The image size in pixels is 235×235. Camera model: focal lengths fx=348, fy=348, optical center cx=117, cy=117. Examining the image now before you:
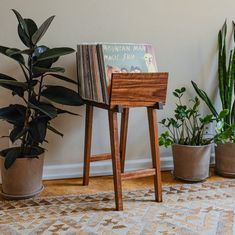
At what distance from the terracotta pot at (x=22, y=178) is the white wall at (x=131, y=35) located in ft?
1.07

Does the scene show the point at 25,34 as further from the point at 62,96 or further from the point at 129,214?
the point at 129,214

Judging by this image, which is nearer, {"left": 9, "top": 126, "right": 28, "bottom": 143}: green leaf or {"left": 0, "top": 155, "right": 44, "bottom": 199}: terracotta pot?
{"left": 9, "top": 126, "right": 28, "bottom": 143}: green leaf

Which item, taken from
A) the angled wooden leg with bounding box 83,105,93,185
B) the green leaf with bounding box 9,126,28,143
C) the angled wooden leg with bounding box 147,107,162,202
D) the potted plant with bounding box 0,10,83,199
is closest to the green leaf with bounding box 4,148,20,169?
the potted plant with bounding box 0,10,83,199

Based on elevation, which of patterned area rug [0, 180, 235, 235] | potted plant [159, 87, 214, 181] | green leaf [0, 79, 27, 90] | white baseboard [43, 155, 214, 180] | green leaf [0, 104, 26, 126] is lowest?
patterned area rug [0, 180, 235, 235]

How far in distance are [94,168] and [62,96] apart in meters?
0.69

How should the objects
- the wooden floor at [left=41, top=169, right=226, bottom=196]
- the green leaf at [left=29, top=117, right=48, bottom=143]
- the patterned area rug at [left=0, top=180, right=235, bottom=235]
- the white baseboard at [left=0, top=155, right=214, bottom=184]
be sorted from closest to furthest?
the patterned area rug at [left=0, top=180, right=235, bottom=235] < the green leaf at [left=29, top=117, right=48, bottom=143] < the wooden floor at [left=41, top=169, right=226, bottom=196] < the white baseboard at [left=0, top=155, right=214, bottom=184]

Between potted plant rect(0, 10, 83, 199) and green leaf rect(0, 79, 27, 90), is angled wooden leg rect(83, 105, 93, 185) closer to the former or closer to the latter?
potted plant rect(0, 10, 83, 199)

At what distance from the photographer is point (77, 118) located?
249 centimetres

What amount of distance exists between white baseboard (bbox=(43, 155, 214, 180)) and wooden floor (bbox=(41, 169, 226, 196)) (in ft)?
0.17

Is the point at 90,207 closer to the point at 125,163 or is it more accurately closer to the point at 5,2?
the point at 125,163

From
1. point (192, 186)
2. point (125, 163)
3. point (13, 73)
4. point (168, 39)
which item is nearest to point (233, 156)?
point (192, 186)

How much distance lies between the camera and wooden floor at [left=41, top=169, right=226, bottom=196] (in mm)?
2244

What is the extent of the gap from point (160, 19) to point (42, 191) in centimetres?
146

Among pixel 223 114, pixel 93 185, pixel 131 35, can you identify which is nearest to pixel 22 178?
pixel 93 185
